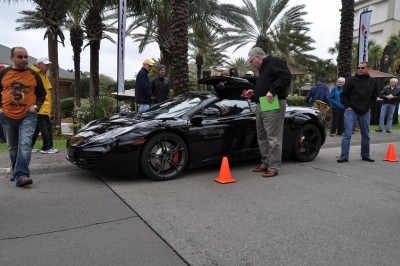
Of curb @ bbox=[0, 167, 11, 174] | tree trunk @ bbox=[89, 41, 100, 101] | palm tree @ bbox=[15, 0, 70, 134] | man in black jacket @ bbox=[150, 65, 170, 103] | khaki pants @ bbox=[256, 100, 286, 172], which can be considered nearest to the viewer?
khaki pants @ bbox=[256, 100, 286, 172]

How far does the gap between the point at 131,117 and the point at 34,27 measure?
27244 mm

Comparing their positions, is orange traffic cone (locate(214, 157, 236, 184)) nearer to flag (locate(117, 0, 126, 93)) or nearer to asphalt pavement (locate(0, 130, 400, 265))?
asphalt pavement (locate(0, 130, 400, 265))

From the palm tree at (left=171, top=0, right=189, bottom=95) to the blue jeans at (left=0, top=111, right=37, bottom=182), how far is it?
5616 millimetres

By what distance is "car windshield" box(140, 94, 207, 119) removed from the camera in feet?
17.6

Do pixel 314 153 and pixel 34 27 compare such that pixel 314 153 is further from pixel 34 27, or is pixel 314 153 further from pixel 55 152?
pixel 34 27

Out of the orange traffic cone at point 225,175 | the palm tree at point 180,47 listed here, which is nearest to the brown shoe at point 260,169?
the orange traffic cone at point 225,175

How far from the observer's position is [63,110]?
1091 inches

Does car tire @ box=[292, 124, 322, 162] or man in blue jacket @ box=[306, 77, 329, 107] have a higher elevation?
man in blue jacket @ box=[306, 77, 329, 107]

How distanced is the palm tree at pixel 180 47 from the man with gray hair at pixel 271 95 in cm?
467

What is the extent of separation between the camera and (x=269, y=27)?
22.8 meters

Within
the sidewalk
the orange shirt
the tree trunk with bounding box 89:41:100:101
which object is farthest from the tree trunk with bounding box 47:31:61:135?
the orange shirt

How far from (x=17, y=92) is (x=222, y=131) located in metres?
2.87

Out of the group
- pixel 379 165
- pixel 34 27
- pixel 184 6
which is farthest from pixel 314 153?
pixel 34 27

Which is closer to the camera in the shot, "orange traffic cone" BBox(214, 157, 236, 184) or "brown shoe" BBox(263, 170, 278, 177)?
"orange traffic cone" BBox(214, 157, 236, 184)
